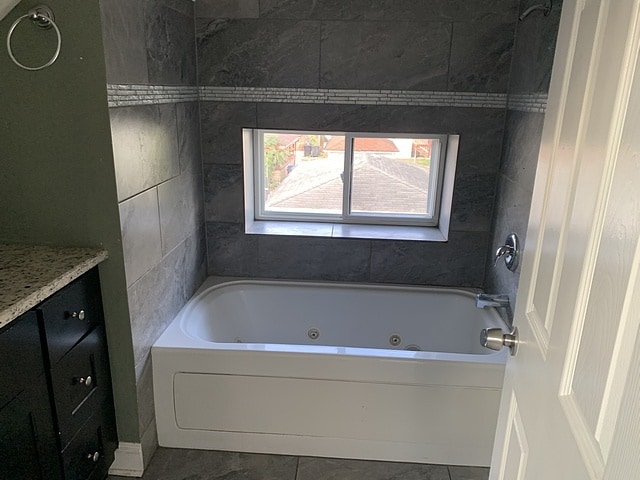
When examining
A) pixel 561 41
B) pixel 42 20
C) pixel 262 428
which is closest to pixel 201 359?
pixel 262 428

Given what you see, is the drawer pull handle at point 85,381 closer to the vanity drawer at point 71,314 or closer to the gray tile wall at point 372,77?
the vanity drawer at point 71,314

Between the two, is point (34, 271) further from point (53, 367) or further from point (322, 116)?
point (322, 116)

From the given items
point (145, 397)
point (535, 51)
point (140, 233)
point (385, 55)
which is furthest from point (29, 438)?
point (535, 51)

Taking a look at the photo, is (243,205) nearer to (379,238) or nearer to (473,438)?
(379,238)

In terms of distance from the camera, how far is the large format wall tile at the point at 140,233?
180 centimetres

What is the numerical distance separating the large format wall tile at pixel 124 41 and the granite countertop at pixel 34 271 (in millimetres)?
567

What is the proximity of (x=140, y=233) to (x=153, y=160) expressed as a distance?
0.29 meters

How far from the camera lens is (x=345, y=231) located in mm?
2838

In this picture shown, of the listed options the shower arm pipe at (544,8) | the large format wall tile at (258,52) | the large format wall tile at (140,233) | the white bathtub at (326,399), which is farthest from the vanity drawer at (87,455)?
the shower arm pipe at (544,8)

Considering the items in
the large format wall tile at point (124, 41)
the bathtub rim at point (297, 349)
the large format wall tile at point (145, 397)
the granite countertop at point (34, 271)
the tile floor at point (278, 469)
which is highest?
the large format wall tile at point (124, 41)

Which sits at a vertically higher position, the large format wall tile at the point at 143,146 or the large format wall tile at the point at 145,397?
the large format wall tile at the point at 143,146

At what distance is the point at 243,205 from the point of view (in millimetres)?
2729

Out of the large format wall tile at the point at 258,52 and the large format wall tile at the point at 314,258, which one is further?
the large format wall tile at the point at 314,258

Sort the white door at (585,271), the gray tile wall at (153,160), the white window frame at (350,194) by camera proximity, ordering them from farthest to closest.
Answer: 1. the white window frame at (350,194)
2. the gray tile wall at (153,160)
3. the white door at (585,271)
